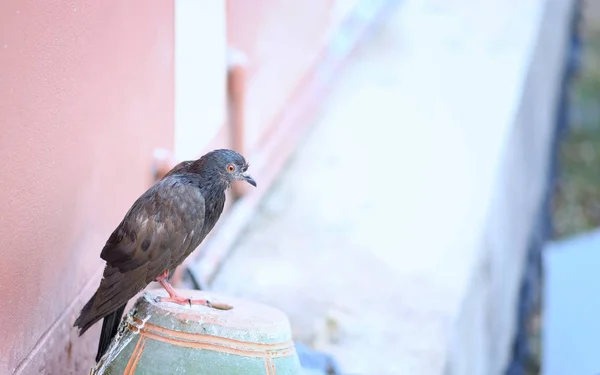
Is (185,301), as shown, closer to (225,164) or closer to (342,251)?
(225,164)

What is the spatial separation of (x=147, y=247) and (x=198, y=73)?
2.92m

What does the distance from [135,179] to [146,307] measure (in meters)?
1.68

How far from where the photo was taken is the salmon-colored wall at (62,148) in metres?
3.54

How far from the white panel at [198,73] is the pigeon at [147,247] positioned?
216 cm

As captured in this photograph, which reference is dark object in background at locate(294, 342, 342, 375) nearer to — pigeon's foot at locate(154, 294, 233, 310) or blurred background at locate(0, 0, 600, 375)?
blurred background at locate(0, 0, 600, 375)

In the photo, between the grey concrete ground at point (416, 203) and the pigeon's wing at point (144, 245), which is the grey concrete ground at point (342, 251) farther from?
the pigeon's wing at point (144, 245)

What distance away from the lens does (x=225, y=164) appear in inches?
162

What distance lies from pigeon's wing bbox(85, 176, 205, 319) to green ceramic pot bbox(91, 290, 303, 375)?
0.38ft

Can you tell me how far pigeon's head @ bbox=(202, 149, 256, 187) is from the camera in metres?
4.11

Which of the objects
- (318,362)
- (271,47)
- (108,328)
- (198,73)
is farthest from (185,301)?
(271,47)

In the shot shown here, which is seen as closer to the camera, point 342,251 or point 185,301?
point 185,301

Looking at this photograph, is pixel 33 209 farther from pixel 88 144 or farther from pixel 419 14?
pixel 419 14

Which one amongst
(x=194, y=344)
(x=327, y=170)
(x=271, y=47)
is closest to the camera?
(x=194, y=344)

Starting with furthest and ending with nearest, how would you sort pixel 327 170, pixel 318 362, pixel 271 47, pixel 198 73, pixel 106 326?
pixel 327 170 → pixel 271 47 → pixel 198 73 → pixel 318 362 → pixel 106 326
